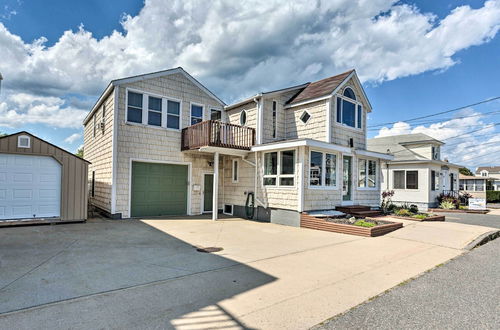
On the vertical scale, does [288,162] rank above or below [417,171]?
above

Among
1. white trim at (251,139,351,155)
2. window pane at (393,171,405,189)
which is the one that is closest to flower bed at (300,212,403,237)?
white trim at (251,139,351,155)

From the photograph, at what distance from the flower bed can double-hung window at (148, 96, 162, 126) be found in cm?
742

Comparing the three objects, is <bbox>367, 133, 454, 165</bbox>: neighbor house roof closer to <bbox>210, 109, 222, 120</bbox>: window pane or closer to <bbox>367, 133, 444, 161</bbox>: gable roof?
<bbox>367, 133, 444, 161</bbox>: gable roof

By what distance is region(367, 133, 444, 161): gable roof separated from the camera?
20153mm

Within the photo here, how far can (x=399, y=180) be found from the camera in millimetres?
19812

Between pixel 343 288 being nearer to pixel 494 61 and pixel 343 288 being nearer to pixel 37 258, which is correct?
pixel 37 258

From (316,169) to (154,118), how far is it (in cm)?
730

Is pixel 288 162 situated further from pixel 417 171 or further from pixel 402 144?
pixel 402 144

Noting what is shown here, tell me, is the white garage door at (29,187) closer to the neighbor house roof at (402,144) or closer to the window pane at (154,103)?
the window pane at (154,103)

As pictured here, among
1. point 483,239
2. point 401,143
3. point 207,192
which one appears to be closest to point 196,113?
point 207,192

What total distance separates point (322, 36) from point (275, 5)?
2.76 m

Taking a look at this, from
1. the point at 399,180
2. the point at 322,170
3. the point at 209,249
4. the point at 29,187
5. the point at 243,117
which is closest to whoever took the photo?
the point at 209,249

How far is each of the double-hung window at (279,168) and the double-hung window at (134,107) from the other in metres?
5.68

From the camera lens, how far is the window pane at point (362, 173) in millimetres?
12891
